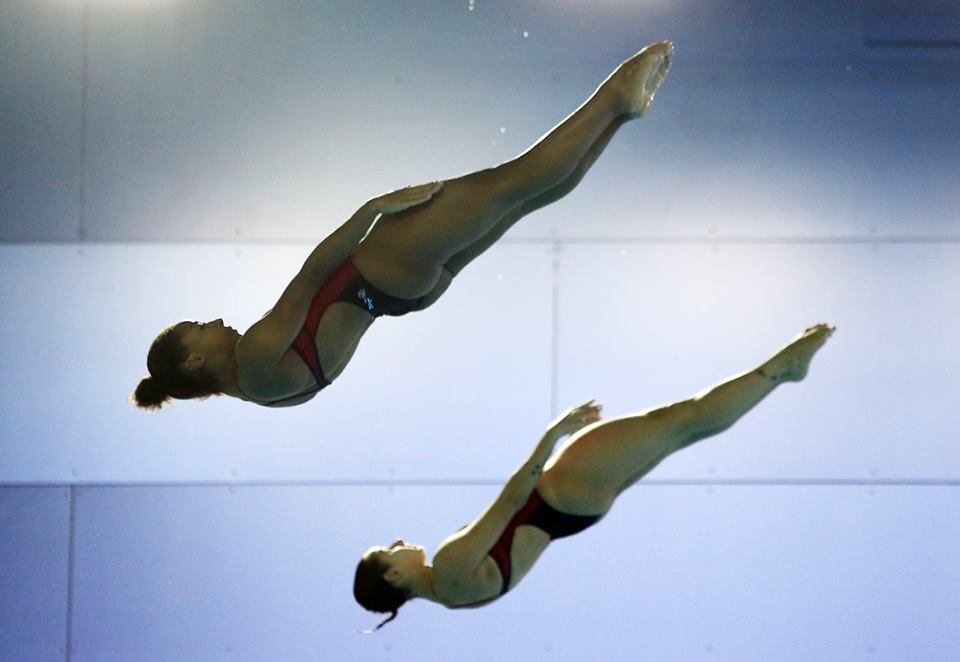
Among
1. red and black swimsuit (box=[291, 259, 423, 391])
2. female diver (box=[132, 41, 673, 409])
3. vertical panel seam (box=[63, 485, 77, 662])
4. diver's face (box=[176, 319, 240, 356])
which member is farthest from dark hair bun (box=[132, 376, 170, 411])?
vertical panel seam (box=[63, 485, 77, 662])

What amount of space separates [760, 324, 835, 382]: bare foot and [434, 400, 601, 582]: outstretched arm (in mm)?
515

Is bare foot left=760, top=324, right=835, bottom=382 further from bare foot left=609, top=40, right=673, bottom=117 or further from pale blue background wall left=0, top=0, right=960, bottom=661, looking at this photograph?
pale blue background wall left=0, top=0, right=960, bottom=661

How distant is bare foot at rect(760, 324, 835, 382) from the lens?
393cm

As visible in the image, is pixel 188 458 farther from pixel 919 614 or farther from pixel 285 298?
pixel 919 614

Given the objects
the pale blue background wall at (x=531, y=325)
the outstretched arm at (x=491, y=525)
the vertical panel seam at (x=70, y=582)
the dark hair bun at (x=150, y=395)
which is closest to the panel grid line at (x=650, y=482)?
the pale blue background wall at (x=531, y=325)

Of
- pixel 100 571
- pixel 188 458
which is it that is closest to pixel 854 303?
pixel 188 458

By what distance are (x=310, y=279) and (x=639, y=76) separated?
0.99m

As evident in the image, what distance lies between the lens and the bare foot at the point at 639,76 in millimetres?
3662

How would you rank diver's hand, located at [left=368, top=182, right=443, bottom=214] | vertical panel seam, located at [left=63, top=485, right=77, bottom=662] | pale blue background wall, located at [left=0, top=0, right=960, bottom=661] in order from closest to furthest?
1. diver's hand, located at [left=368, top=182, right=443, bottom=214]
2. pale blue background wall, located at [left=0, top=0, right=960, bottom=661]
3. vertical panel seam, located at [left=63, top=485, right=77, bottom=662]

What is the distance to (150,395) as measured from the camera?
12.4ft

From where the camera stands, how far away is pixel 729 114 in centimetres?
578

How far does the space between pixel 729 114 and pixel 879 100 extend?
0.61 meters

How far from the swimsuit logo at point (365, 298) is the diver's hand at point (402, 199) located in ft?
0.86

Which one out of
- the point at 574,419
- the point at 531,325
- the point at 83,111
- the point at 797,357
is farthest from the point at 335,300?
the point at 83,111
